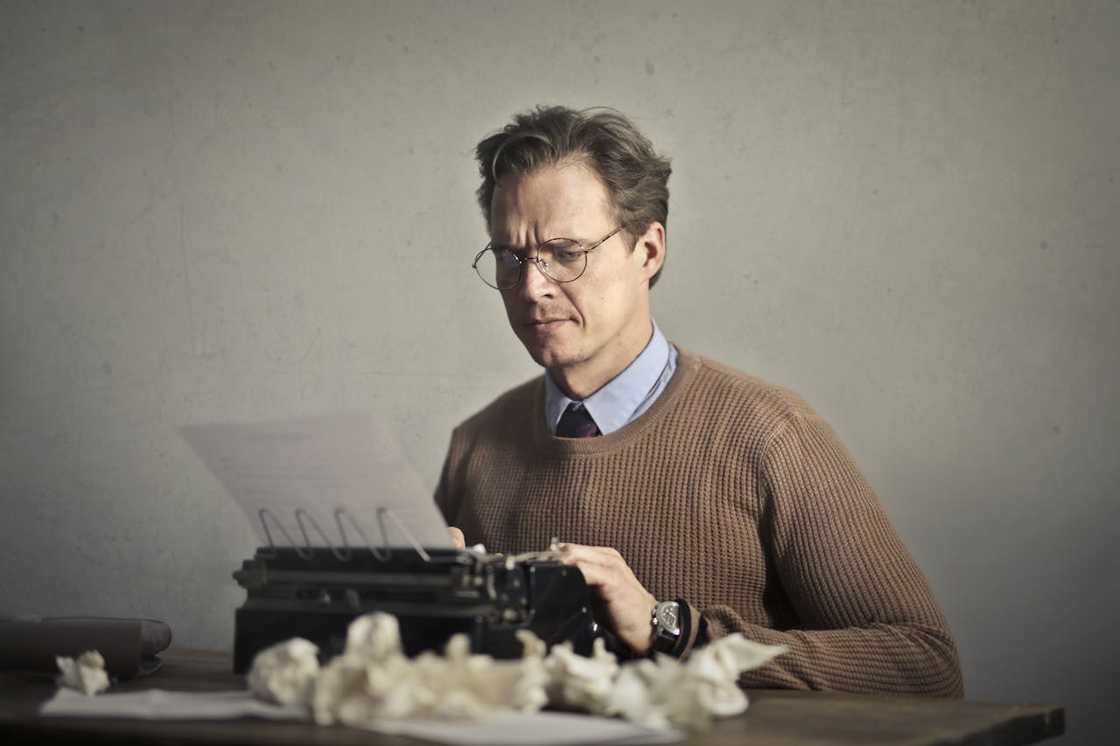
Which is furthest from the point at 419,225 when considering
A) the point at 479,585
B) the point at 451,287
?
the point at 479,585

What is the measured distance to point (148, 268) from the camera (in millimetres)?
3221

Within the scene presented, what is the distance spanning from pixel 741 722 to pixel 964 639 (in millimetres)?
1332

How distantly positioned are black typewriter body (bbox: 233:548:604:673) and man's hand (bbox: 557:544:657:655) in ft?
0.15

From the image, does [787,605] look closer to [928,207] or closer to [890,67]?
[928,207]

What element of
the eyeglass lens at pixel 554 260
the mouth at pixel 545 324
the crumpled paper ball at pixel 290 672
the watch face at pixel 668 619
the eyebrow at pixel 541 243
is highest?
the eyebrow at pixel 541 243

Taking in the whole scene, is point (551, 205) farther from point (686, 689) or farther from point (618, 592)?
point (686, 689)

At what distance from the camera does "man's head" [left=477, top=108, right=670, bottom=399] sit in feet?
6.77

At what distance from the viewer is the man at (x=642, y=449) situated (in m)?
1.87

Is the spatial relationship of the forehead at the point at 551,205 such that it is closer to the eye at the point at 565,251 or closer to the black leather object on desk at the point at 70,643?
the eye at the point at 565,251

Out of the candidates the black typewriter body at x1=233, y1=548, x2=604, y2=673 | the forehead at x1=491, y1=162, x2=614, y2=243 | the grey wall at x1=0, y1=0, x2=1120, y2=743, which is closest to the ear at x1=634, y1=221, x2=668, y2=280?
the forehead at x1=491, y1=162, x2=614, y2=243

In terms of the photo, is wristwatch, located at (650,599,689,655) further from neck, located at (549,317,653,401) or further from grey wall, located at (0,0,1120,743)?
grey wall, located at (0,0,1120,743)

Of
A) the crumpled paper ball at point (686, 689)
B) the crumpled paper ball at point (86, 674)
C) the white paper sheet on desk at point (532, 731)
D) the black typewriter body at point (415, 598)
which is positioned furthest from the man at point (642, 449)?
the crumpled paper ball at point (86, 674)

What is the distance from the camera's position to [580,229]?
6.77ft

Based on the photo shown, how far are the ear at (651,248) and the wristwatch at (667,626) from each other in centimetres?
77
